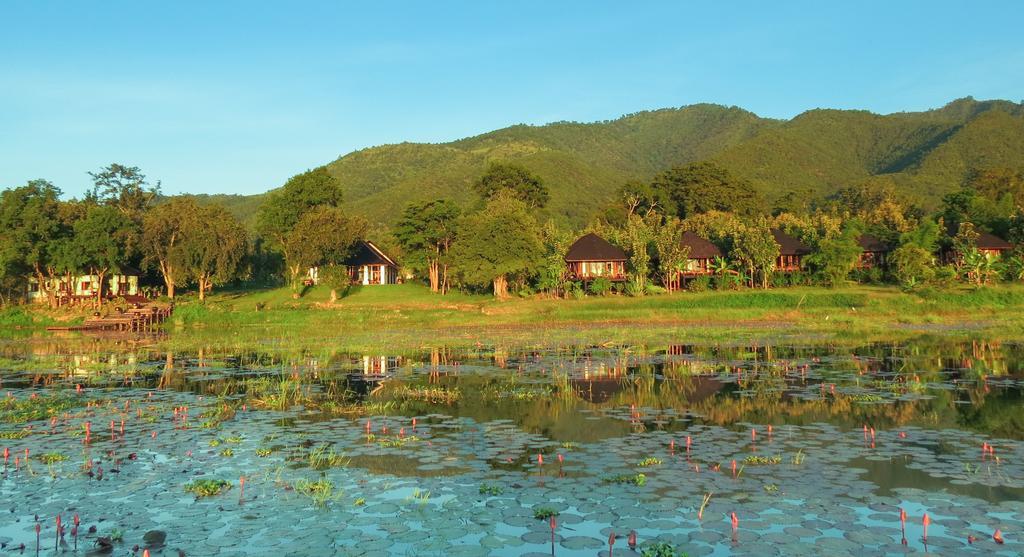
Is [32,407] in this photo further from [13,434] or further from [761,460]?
[761,460]

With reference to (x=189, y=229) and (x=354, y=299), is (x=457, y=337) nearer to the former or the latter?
(x=354, y=299)

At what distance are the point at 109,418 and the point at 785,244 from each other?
70.4m

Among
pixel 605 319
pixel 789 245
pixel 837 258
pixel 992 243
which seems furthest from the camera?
pixel 789 245

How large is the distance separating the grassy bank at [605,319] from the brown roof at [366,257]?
17.6 metres

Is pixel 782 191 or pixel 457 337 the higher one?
pixel 782 191

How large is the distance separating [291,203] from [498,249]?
95.6 ft

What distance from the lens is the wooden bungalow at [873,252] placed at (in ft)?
247

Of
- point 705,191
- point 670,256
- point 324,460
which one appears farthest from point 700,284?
point 324,460

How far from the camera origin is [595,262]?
73.2 m

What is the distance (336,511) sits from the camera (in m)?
A: 11.6

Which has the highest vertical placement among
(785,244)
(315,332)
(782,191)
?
(782,191)

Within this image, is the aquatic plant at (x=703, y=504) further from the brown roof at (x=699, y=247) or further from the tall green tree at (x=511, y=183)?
the tall green tree at (x=511, y=183)

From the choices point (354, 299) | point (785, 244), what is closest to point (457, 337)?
point (354, 299)

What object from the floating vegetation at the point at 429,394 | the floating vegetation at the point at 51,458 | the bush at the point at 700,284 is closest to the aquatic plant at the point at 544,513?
the floating vegetation at the point at 51,458
